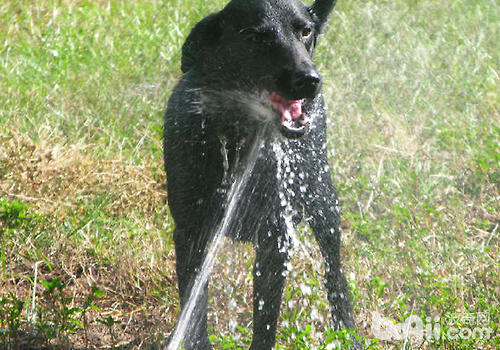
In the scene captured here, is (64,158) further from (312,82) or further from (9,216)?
(312,82)

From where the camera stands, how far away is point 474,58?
6141 millimetres

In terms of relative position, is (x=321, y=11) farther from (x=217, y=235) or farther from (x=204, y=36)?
(x=217, y=235)

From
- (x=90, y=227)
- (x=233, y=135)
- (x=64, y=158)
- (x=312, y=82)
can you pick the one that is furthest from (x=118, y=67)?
(x=312, y=82)

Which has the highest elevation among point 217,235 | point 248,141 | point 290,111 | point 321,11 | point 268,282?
point 321,11

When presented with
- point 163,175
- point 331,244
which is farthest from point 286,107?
point 163,175

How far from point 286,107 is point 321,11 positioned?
2.21 ft

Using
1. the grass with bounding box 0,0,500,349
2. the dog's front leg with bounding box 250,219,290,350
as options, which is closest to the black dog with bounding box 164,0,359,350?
the dog's front leg with bounding box 250,219,290,350

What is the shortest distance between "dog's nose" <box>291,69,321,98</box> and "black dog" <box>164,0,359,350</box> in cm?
2

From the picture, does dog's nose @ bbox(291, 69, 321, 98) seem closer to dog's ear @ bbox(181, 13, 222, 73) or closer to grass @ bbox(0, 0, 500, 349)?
dog's ear @ bbox(181, 13, 222, 73)

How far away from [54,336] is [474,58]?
419cm

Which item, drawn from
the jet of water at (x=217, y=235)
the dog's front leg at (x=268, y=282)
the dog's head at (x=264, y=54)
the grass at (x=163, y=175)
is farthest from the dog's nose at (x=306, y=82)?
the grass at (x=163, y=175)

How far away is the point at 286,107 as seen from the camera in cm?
339

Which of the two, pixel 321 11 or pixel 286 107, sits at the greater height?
pixel 321 11

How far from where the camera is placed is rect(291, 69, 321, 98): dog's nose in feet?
10.4
